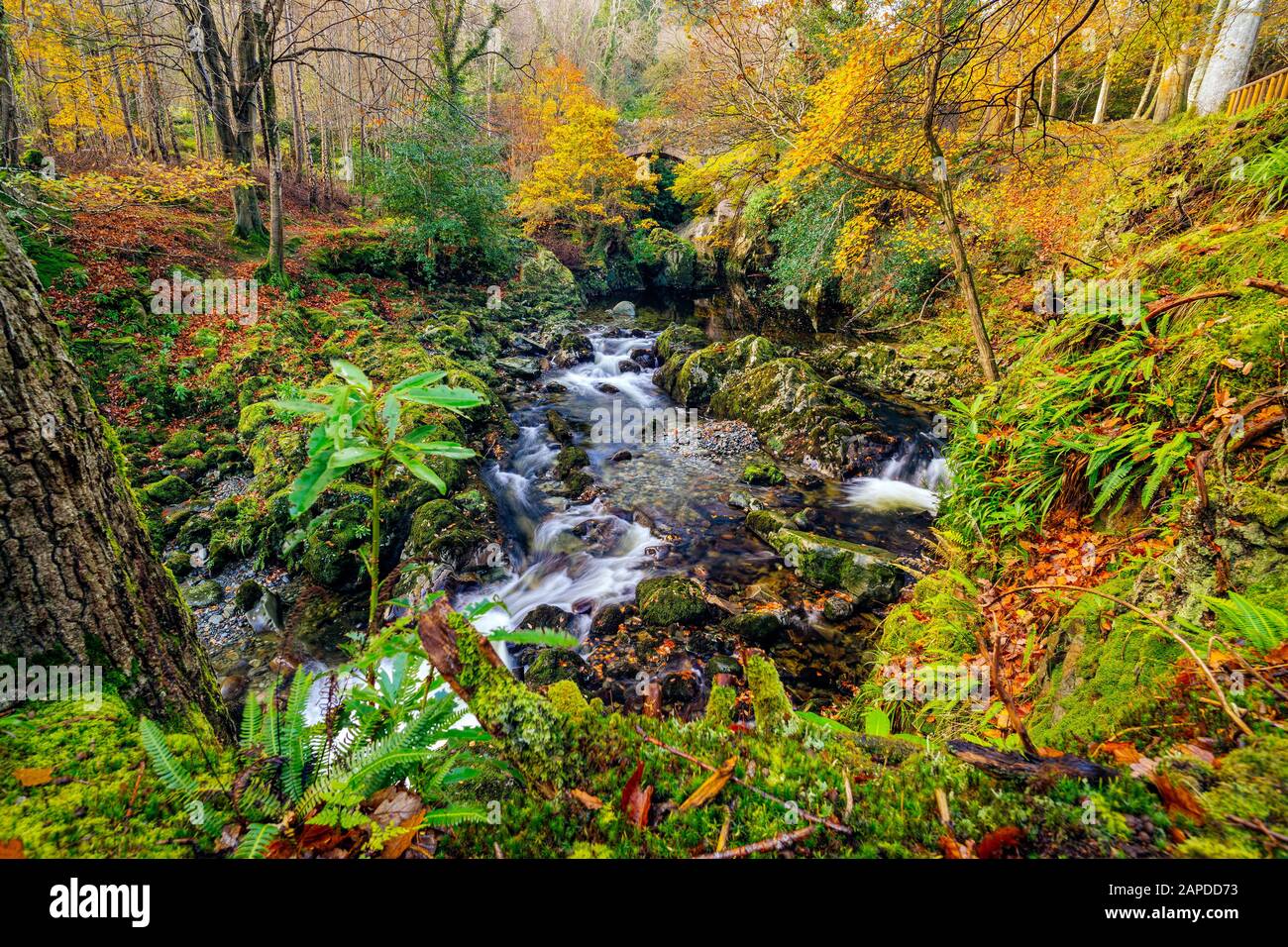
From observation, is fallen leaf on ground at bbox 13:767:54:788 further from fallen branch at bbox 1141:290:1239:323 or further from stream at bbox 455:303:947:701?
fallen branch at bbox 1141:290:1239:323

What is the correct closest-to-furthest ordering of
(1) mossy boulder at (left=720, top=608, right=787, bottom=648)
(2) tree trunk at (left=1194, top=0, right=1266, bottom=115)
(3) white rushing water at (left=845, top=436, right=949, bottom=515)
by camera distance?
1. (1) mossy boulder at (left=720, top=608, right=787, bottom=648)
2. (3) white rushing water at (left=845, top=436, right=949, bottom=515)
3. (2) tree trunk at (left=1194, top=0, right=1266, bottom=115)

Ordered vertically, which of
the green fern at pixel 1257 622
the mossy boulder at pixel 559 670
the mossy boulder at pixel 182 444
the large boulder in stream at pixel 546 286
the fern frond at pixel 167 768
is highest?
the large boulder in stream at pixel 546 286

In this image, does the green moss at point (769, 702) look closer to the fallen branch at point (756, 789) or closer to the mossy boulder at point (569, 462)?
the fallen branch at point (756, 789)

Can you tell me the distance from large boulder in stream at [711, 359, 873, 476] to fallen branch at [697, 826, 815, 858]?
926 cm

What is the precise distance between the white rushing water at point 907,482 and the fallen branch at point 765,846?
8.29 meters

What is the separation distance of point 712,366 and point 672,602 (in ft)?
29.8

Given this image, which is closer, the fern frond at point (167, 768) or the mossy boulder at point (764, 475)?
the fern frond at point (167, 768)

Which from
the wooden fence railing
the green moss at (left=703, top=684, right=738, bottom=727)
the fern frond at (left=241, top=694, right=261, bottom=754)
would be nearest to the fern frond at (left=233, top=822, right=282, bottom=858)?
the fern frond at (left=241, top=694, right=261, bottom=754)

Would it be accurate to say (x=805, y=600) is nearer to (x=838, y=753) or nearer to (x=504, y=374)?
(x=838, y=753)

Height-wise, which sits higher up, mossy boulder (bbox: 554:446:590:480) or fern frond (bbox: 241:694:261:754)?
fern frond (bbox: 241:694:261:754)

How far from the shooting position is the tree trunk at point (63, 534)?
1578 mm

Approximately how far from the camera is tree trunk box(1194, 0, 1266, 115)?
10.1m

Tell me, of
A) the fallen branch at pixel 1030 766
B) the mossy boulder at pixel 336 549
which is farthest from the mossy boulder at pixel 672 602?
the fallen branch at pixel 1030 766

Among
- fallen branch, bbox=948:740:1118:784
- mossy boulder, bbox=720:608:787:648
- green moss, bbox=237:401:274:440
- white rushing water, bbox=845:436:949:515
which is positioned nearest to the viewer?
fallen branch, bbox=948:740:1118:784
